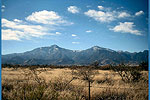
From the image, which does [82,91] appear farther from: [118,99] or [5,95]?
[5,95]

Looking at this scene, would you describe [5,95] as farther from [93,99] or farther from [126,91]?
[126,91]

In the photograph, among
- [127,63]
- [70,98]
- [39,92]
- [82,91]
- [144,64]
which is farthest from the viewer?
[144,64]

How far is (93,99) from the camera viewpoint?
4988 mm

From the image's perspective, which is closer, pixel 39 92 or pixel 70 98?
pixel 39 92

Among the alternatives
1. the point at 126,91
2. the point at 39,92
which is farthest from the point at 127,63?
the point at 39,92

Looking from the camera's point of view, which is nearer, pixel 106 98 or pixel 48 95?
pixel 48 95

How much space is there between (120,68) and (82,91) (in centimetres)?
486

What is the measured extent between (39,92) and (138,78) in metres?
6.53

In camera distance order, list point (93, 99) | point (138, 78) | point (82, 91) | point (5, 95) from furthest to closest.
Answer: point (138, 78) < point (82, 91) < point (93, 99) < point (5, 95)

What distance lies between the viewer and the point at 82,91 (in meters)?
5.49

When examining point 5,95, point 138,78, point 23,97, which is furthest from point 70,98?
point 138,78

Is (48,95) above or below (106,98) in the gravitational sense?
above

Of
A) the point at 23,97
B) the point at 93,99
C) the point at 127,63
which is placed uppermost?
the point at 127,63

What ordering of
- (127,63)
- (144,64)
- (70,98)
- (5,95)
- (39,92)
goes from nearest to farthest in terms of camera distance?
(39,92), (70,98), (5,95), (127,63), (144,64)
